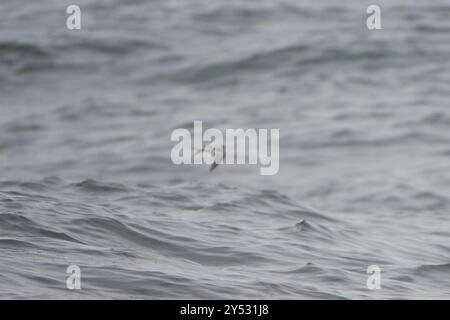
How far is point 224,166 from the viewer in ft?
51.5

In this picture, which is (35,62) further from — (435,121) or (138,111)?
(435,121)

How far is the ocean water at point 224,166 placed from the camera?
27.6ft

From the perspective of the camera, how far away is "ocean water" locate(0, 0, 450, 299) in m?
8.40

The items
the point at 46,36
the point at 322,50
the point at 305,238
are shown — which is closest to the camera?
the point at 305,238

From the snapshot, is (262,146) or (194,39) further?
(194,39)

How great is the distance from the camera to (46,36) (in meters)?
20.5
